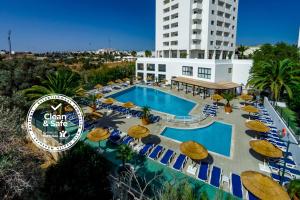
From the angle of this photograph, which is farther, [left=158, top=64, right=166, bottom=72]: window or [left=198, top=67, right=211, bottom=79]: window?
[left=158, top=64, right=166, bottom=72]: window

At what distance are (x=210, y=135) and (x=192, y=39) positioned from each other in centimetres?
3497

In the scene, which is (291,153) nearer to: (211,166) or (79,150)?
(211,166)

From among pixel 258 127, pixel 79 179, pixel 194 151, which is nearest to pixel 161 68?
pixel 258 127

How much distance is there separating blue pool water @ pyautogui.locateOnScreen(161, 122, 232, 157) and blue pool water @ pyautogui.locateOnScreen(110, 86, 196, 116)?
583cm

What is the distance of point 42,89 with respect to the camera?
16.4 meters

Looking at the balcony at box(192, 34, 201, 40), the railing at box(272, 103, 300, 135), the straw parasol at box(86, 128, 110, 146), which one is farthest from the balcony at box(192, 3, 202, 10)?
the straw parasol at box(86, 128, 110, 146)

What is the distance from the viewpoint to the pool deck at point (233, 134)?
1417cm

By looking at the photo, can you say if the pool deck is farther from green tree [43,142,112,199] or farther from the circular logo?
green tree [43,142,112,199]

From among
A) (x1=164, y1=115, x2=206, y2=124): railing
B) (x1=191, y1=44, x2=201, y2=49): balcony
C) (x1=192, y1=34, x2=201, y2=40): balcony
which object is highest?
(x1=192, y1=34, x2=201, y2=40): balcony

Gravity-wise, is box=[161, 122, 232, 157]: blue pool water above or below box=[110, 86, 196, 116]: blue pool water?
below

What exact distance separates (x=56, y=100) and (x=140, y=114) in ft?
36.3

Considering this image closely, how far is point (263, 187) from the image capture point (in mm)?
10062

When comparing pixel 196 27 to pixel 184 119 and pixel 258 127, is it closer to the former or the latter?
pixel 184 119

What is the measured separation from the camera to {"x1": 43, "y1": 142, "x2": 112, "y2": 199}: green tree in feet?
34.2
